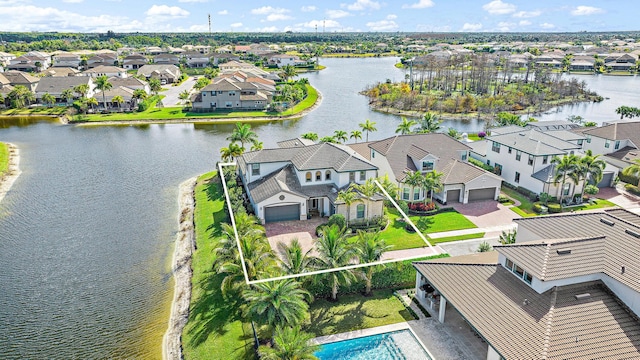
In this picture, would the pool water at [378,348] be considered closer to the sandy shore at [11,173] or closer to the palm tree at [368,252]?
the palm tree at [368,252]

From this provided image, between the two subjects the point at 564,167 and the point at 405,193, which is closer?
the point at 564,167

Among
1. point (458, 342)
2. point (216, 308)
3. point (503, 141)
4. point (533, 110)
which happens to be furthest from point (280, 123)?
point (458, 342)

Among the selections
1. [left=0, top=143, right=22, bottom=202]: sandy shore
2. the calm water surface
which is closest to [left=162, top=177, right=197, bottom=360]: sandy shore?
the calm water surface

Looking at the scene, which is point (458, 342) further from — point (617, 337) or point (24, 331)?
point (24, 331)

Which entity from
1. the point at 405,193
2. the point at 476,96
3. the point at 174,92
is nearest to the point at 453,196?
the point at 405,193

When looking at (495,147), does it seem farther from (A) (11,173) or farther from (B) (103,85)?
(B) (103,85)
